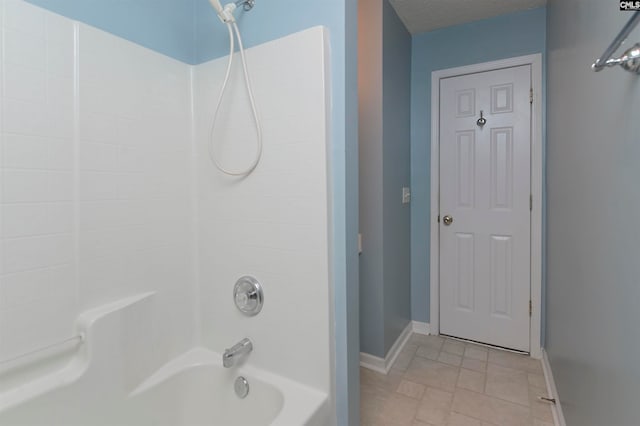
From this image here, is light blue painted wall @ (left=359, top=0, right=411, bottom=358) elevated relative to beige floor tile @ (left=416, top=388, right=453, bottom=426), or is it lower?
elevated

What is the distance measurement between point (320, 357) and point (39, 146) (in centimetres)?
124

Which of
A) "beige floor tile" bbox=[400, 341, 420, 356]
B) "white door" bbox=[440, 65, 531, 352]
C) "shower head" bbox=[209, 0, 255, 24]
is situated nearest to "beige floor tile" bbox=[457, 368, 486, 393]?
"beige floor tile" bbox=[400, 341, 420, 356]

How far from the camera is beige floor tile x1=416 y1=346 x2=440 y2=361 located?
7.57ft

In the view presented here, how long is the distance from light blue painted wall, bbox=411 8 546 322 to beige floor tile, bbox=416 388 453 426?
0.86m

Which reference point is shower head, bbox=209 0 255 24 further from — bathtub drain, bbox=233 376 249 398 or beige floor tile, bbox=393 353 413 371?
beige floor tile, bbox=393 353 413 371

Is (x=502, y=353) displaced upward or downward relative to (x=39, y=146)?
downward

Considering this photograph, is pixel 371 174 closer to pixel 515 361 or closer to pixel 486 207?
pixel 486 207

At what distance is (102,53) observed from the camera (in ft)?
3.83

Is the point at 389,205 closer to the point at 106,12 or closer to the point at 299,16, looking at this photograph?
the point at 299,16

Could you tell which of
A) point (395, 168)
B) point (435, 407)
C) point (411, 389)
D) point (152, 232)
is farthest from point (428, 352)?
point (152, 232)

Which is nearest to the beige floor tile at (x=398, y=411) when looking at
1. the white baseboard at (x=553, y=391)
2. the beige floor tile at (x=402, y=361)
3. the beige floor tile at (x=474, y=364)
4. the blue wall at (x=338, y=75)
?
the beige floor tile at (x=402, y=361)

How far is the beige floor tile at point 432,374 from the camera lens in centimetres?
198

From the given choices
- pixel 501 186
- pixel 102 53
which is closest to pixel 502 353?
pixel 501 186

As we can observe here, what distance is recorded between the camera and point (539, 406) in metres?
1.76
